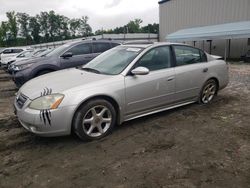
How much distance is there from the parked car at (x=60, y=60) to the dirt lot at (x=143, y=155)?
2.79 metres

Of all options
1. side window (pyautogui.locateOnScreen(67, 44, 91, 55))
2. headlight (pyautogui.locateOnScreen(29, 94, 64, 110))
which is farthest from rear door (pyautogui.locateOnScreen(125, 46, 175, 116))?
side window (pyautogui.locateOnScreen(67, 44, 91, 55))

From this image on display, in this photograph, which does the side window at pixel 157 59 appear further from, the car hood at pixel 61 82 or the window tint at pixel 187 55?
the car hood at pixel 61 82

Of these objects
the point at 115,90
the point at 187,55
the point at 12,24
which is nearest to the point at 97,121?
the point at 115,90

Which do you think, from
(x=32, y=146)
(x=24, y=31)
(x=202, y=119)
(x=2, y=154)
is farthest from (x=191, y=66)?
(x=24, y=31)

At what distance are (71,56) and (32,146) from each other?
181 inches

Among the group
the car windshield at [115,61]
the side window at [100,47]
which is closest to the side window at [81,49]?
the side window at [100,47]

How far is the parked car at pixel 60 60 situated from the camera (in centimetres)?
752

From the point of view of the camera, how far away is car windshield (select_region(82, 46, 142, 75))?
4.56m

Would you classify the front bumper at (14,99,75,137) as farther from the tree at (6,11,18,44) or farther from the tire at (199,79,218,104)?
the tree at (6,11,18,44)

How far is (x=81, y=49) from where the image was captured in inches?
333

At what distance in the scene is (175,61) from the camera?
509cm

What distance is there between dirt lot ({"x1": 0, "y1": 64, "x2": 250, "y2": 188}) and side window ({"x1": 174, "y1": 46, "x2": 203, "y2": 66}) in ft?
3.70

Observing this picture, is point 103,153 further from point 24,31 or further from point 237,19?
point 24,31

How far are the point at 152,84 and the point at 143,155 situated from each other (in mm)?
1499
